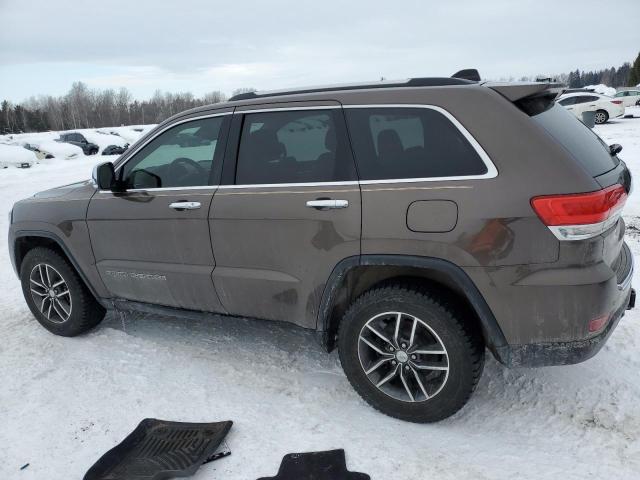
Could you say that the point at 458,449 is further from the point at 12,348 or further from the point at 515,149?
the point at 12,348

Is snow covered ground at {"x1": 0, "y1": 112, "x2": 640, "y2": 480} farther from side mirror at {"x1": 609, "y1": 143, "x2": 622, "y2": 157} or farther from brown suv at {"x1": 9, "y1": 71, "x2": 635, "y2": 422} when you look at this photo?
side mirror at {"x1": 609, "y1": 143, "x2": 622, "y2": 157}

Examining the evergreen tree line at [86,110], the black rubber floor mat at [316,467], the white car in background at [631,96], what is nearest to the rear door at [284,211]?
the black rubber floor mat at [316,467]

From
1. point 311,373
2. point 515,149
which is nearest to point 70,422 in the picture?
point 311,373

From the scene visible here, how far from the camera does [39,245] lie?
4.41 meters

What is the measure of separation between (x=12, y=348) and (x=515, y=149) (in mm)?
4171

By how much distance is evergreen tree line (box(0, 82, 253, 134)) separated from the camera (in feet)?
266

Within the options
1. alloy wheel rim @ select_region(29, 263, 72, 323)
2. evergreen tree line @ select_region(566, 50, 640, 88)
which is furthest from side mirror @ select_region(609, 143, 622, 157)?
evergreen tree line @ select_region(566, 50, 640, 88)

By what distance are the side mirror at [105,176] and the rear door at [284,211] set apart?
94 centimetres

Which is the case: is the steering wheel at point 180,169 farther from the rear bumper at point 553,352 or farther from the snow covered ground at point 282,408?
the rear bumper at point 553,352

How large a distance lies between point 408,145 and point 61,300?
332 cm

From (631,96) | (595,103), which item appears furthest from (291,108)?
(631,96)

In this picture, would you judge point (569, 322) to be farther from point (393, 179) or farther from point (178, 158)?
point (178, 158)

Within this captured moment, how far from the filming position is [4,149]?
20516mm

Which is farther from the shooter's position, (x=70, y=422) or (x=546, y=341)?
(x=70, y=422)
